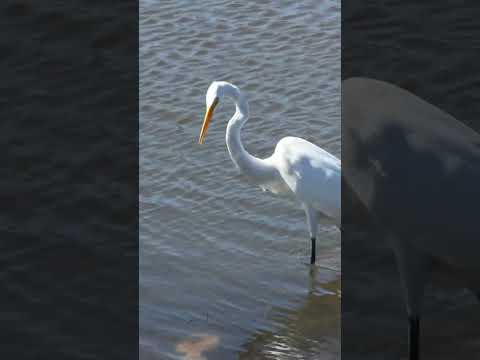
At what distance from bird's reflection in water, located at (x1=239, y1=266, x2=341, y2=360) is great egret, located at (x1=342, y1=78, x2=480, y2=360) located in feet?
1.70

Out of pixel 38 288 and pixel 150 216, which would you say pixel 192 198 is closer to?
pixel 150 216

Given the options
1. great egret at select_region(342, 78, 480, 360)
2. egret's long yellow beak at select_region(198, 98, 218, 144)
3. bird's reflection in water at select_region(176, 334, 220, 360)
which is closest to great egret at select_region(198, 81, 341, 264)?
egret's long yellow beak at select_region(198, 98, 218, 144)

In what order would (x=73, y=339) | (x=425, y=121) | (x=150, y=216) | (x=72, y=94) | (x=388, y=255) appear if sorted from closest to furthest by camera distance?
(x=425, y=121) < (x=73, y=339) < (x=388, y=255) < (x=150, y=216) < (x=72, y=94)

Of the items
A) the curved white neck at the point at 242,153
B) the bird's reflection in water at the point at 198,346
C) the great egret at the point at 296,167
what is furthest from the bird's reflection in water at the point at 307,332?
the curved white neck at the point at 242,153

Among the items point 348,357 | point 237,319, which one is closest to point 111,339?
point 237,319

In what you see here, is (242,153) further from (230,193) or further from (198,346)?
(198,346)

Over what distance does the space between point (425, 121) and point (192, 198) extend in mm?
2148

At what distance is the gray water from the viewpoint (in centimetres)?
569

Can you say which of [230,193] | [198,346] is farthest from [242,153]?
[198,346]

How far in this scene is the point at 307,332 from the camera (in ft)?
18.5

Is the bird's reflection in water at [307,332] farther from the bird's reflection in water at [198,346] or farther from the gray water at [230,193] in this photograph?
the bird's reflection in water at [198,346]

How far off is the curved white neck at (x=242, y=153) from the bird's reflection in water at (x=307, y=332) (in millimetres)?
735

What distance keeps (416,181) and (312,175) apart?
1474 millimetres

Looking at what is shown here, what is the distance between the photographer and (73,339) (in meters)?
5.56
